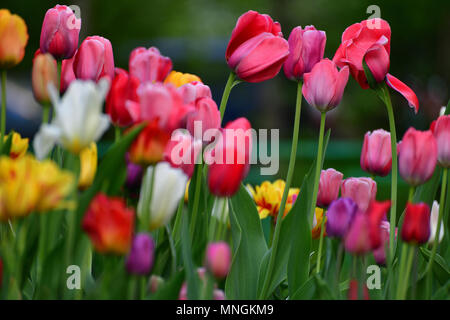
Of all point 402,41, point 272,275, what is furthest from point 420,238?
point 402,41

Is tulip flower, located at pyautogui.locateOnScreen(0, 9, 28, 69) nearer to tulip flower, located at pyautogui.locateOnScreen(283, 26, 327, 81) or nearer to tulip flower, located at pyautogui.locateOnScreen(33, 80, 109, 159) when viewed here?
tulip flower, located at pyautogui.locateOnScreen(33, 80, 109, 159)

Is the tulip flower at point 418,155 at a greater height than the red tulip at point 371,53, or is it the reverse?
the red tulip at point 371,53

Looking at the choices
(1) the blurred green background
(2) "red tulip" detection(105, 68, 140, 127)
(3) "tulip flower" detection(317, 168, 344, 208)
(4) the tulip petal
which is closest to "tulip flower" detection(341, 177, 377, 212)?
(3) "tulip flower" detection(317, 168, 344, 208)

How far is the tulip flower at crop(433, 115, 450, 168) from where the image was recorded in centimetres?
91

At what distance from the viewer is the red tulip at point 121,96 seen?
830mm

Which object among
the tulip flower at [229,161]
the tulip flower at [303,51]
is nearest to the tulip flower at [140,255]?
the tulip flower at [229,161]

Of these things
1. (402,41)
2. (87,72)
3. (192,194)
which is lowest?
(192,194)

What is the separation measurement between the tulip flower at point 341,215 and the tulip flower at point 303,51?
0.90ft

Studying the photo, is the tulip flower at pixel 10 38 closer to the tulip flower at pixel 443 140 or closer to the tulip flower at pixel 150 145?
the tulip flower at pixel 150 145

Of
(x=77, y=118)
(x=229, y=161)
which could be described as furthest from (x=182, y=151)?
(x=77, y=118)

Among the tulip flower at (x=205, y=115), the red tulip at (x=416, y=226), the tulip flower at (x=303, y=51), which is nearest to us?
the red tulip at (x=416, y=226)
